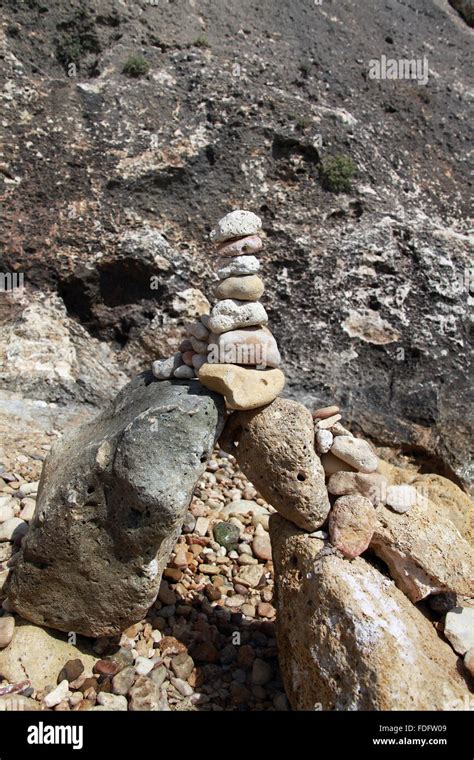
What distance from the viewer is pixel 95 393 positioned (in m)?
7.34

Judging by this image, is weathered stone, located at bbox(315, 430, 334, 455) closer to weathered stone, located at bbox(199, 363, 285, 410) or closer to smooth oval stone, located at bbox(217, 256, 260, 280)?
weathered stone, located at bbox(199, 363, 285, 410)

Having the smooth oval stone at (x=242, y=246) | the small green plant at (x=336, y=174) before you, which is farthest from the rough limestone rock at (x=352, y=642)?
the small green plant at (x=336, y=174)

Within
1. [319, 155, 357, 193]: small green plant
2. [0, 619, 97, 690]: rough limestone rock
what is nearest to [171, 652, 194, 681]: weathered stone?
[0, 619, 97, 690]: rough limestone rock

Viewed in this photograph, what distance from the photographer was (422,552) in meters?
4.08

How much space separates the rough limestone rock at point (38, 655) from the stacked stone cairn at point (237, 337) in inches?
90.2

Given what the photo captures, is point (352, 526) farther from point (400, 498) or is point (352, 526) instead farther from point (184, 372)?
point (184, 372)

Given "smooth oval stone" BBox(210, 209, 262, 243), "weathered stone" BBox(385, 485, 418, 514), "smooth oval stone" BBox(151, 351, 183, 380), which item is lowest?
"weathered stone" BBox(385, 485, 418, 514)

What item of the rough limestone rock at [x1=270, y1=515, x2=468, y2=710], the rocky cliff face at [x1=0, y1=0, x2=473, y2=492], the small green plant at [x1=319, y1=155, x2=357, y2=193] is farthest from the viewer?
the small green plant at [x1=319, y1=155, x2=357, y2=193]

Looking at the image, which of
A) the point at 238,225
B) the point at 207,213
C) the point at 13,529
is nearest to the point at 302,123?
the point at 207,213

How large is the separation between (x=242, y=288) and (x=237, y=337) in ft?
1.33

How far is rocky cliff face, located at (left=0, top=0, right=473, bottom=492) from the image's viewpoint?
7559mm

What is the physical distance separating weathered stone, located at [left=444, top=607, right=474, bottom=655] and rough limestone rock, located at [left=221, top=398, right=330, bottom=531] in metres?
1.16

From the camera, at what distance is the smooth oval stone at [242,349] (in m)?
4.39

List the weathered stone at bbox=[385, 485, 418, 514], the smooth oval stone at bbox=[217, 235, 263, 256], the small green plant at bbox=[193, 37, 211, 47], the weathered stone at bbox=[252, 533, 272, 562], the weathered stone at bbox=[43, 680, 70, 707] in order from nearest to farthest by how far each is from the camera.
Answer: the weathered stone at bbox=[43, 680, 70, 707], the weathered stone at bbox=[385, 485, 418, 514], the smooth oval stone at bbox=[217, 235, 263, 256], the weathered stone at bbox=[252, 533, 272, 562], the small green plant at bbox=[193, 37, 211, 47]
